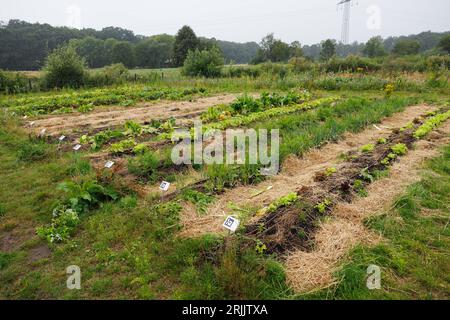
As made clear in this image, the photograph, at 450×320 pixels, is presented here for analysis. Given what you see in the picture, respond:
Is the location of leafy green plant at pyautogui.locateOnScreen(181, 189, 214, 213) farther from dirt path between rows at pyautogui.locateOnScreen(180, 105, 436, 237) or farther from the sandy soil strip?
the sandy soil strip

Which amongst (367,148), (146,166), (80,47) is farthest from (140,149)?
(80,47)

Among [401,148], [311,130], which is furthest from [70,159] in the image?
[401,148]

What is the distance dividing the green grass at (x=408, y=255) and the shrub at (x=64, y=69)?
20350 millimetres

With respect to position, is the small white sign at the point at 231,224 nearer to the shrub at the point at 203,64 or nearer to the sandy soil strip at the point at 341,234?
the sandy soil strip at the point at 341,234

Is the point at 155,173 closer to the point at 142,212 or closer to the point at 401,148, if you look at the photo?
the point at 142,212

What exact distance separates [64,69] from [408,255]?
21.4 meters

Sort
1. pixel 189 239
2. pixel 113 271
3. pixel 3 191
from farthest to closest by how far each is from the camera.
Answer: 1. pixel 3 191
2. pixel 189 239
3. pixel 113 271

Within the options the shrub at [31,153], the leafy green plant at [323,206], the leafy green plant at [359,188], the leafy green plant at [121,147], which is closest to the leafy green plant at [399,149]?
the leafy green plant at [359,188]

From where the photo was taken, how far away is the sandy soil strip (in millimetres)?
3354

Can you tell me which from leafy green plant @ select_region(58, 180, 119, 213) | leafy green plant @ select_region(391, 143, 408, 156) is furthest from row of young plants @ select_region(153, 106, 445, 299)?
leafy green plant @ select_region(391, 143, 408, 156)

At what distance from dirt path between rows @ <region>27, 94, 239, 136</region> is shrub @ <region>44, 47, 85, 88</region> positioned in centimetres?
888

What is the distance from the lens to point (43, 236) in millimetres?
4316

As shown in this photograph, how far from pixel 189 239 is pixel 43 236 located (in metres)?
2.05
